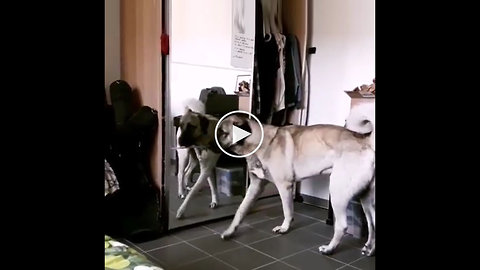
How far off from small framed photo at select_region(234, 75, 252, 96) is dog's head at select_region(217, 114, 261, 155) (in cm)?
14

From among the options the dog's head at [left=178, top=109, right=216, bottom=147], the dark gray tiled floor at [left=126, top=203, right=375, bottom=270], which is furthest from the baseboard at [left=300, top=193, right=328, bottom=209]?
the dog's head at [left=178, top=109, right=216, bottom=147]

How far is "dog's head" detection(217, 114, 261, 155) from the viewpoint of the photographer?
6.15 feet

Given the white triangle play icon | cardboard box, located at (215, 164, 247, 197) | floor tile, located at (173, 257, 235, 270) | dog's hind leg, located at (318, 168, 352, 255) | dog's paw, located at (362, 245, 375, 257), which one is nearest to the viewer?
dog's paw, located at (362, 245, 375, 257)

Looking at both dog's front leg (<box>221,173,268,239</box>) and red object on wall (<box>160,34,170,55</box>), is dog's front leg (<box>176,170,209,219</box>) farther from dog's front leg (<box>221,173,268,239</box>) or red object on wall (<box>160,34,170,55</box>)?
red object on wall (<box>160,34,170,55</box>)

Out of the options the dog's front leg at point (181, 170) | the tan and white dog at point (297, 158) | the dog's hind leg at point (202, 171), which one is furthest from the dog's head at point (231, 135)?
the dog's front leg at point (181, 170)

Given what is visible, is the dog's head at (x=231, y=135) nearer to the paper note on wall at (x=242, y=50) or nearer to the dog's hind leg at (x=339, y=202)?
the paper note on wall at (x=242, y=50)

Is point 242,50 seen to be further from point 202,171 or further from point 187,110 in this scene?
point 202,171

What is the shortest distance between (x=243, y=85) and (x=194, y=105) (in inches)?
13.3

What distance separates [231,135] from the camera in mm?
Answer: 1836

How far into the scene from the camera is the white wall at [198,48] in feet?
5.68

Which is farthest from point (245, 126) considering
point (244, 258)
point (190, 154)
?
point (244, 258)
